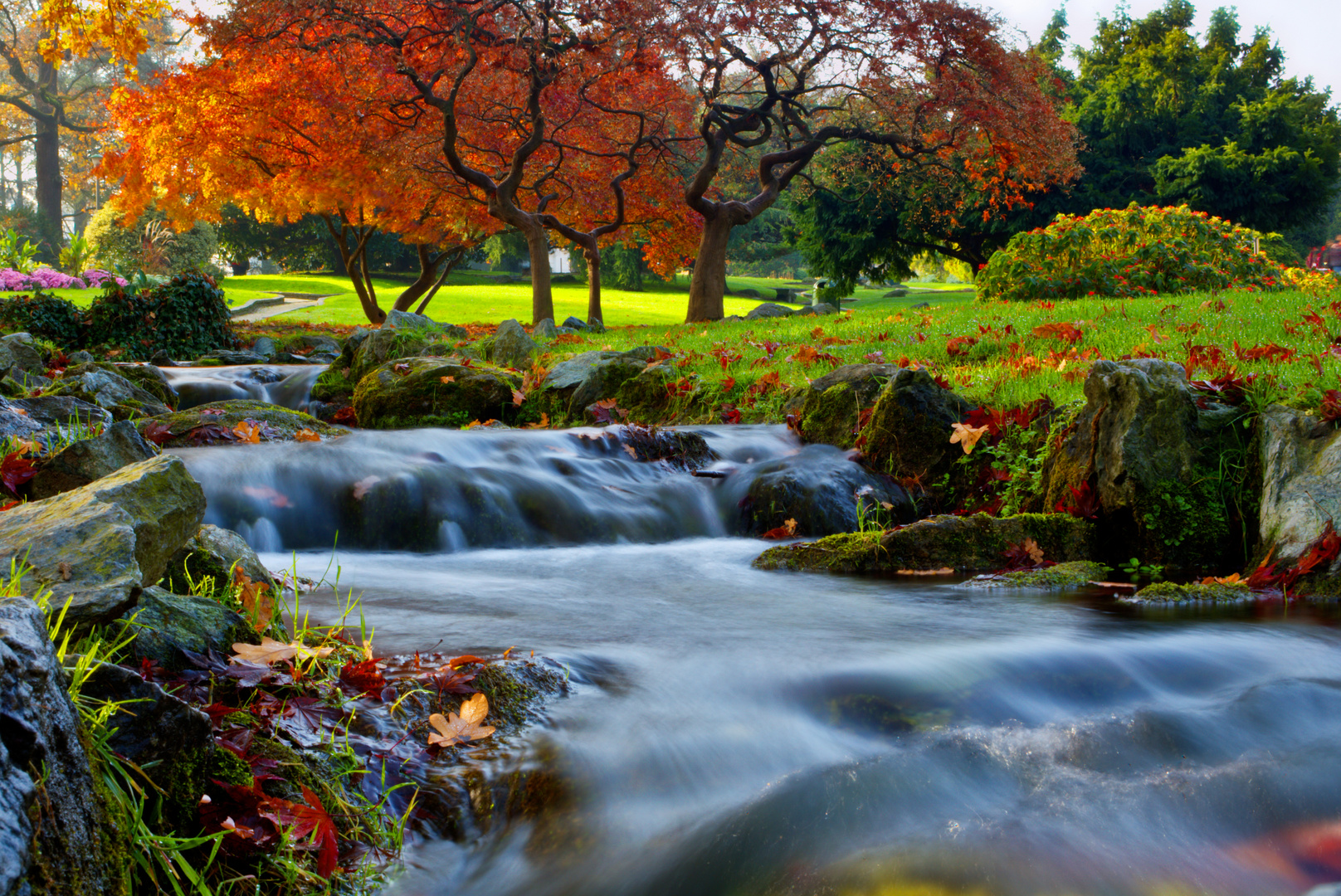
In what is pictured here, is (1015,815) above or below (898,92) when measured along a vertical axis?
below

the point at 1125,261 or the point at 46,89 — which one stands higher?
the point at 46,89

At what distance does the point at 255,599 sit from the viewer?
2609 mm

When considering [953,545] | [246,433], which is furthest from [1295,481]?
[246,433]

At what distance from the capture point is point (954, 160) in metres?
21.6

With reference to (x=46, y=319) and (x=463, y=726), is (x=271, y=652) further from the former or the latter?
(x=46, y=319)

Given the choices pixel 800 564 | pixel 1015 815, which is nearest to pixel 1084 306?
pixel 800 564

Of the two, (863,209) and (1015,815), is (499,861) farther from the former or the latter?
(863,209)

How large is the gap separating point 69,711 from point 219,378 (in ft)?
37.5

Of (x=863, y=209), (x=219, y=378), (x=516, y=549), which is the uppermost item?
(x=863, y=209)

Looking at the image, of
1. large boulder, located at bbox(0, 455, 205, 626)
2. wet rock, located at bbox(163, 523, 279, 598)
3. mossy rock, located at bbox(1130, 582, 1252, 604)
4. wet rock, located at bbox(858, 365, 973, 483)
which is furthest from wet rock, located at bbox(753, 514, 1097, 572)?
large boulder, located at bbox(0, 455, 205, 626)

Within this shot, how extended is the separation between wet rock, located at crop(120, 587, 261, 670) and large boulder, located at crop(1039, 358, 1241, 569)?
4259mm

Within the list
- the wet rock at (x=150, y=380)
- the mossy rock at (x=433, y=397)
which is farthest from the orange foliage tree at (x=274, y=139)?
the mossy rock at (x=433, y=397)

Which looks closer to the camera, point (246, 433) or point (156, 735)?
point (156, 735)

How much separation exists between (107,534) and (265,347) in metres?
15.5
